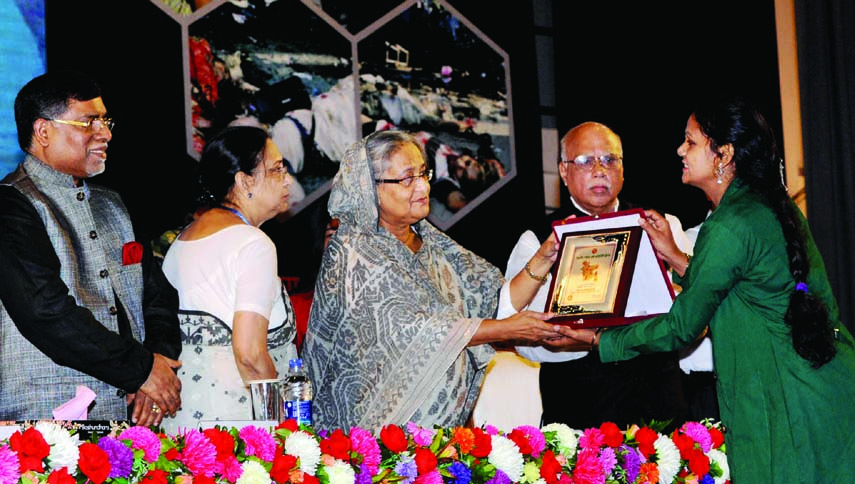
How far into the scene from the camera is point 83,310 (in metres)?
2.84

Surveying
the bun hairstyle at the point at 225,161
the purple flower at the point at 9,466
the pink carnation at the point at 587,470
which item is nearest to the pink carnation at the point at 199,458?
the purple flower at the point at 9,466

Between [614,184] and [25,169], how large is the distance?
6.53ft

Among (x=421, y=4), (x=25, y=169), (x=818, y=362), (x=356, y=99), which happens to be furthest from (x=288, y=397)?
(x=421, y=4)

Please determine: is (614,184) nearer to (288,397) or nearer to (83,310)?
(288,397)

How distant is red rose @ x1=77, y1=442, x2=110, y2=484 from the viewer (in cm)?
209

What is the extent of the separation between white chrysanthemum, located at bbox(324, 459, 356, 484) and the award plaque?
1175 mm

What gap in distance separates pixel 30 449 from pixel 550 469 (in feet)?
4.19

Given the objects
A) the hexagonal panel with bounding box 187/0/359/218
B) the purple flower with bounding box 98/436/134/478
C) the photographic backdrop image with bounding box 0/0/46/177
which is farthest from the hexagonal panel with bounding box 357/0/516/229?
the purple flower with bounding box 98/436/134/478

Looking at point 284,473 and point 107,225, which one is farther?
point 107,225

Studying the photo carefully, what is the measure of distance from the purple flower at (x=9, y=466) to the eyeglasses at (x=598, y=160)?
2386mm

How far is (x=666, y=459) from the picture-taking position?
2.96 metres

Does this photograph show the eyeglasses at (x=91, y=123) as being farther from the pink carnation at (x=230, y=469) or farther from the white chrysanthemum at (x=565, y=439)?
the white chrysanthemum at (x=565, y=439)

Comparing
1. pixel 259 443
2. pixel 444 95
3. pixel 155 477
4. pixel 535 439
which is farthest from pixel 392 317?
pixel 444 95

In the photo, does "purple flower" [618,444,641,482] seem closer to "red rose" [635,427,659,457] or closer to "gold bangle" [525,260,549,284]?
"red rose" [635,427,659,457]
